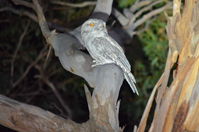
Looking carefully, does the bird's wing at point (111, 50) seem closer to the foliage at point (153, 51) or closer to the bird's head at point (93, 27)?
the bird's head at point (93, 27)

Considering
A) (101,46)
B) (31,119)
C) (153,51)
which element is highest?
(101,46)

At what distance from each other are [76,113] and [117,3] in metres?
0.89

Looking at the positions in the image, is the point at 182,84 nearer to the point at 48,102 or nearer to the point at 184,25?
the point at 184,25

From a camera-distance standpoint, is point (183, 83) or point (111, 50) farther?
point (111, 50)

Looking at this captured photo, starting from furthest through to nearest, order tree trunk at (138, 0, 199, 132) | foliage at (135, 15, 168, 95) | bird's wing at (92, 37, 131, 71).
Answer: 1. foliage at (135, 15, 168, 95)
2. bird's wing at (92, 37, 131, 71)
3. tree trunk at (138, 0, 199, 132)

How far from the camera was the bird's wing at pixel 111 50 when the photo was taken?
64.7 inches

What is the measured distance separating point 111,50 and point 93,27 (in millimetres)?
110

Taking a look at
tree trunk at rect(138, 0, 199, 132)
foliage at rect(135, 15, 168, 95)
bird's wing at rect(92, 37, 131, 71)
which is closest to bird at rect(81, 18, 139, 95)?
bird's wing at rect(92, 37, 131, 71)

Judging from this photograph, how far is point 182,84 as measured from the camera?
146 centimetres

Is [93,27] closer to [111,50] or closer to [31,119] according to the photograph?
[111,50]

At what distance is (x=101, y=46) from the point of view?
1.72 metres

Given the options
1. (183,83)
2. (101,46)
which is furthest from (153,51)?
(183,83)

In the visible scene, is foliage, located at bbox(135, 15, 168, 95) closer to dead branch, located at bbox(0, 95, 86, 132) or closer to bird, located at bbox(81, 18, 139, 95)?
bird, located at bbox(81, 18, 139, 95)

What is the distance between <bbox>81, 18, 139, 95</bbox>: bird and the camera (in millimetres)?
1646
